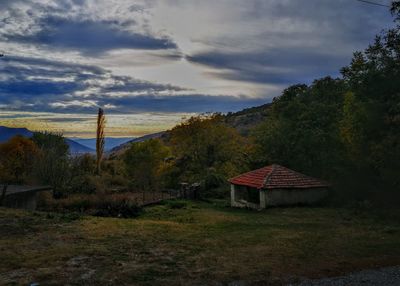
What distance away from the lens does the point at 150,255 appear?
36.5 ft

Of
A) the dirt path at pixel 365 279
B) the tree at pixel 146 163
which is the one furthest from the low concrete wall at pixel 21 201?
the dirt path at pixel 365 279

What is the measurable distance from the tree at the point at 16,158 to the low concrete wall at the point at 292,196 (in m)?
21.4

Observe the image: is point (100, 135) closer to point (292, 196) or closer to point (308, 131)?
point (308, 131)

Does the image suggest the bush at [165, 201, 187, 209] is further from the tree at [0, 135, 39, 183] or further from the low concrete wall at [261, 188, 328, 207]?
the tree at [0, 135, 39, 183]

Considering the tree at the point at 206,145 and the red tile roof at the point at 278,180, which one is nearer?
the red tile roof at the point at 278,180

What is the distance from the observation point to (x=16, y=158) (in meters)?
39.1

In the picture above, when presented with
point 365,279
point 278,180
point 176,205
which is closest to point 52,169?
point 176,205

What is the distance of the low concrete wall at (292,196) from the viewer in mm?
24547

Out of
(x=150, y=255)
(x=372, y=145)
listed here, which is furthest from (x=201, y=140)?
(x=150, y=255)

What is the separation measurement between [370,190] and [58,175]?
915 inches

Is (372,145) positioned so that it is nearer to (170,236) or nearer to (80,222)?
(170,236)

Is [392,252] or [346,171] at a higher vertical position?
[346,171]

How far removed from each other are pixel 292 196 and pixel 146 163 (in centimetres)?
1908

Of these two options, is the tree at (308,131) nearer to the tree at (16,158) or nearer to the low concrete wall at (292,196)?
the low concrete wall at (292,196)
